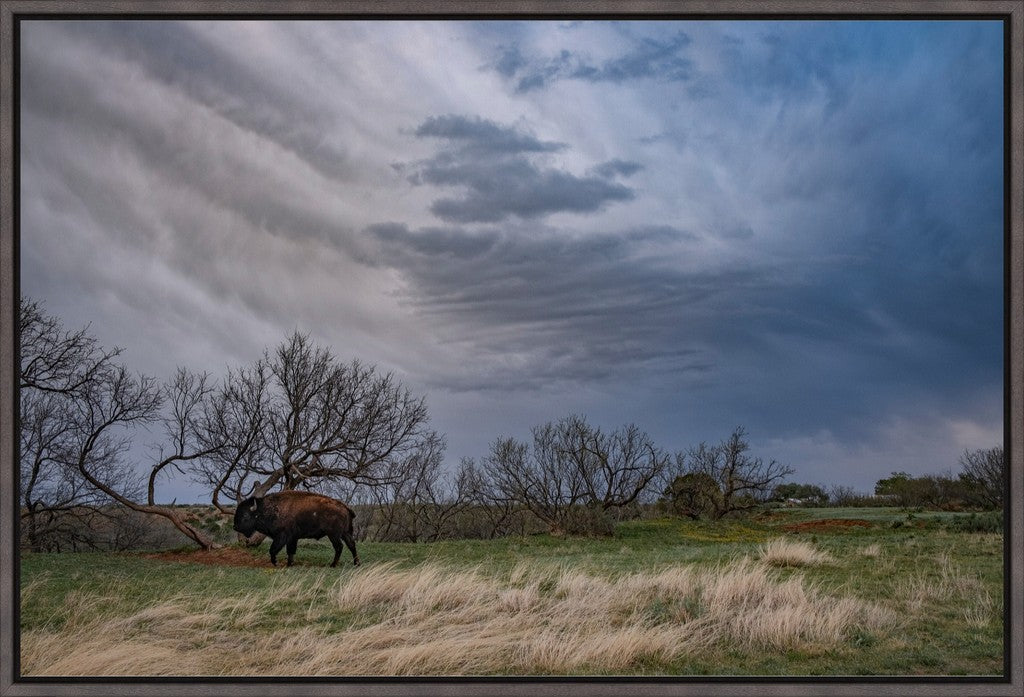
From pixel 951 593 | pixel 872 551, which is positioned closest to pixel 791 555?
pixel 872 551

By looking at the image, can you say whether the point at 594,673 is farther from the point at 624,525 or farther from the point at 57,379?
the point at 57,379

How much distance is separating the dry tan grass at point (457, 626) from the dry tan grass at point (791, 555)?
919 millimetres

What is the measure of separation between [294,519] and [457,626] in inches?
181

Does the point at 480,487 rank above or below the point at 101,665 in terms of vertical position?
above

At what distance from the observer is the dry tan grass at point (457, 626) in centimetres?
883

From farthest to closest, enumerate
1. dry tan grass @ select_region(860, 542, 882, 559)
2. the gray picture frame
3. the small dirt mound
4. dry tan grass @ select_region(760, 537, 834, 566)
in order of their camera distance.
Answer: the small dirt mound
dry tan grass @ select_region(860, 542, 882, 559)
dry tan grass @ select_region(760, 537, 834, 566)
the gray picture frame

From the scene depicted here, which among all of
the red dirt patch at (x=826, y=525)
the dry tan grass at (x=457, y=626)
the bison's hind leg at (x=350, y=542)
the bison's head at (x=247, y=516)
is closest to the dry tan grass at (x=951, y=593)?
the dry tan grass at (x=457, y=626)

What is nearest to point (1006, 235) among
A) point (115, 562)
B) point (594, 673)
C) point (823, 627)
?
point (823, 627)

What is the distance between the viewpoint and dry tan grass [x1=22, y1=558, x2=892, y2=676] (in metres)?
8.83

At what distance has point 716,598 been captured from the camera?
10.1 metres

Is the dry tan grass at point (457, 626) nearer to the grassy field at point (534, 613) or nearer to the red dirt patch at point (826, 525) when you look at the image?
the grassy field at point (534, 613)

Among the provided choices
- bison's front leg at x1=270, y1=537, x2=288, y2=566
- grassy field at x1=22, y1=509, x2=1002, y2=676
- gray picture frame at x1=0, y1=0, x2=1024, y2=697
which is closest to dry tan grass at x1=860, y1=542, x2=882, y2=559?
grassy field at x1=22, y1=509, x2=1002, y2=676

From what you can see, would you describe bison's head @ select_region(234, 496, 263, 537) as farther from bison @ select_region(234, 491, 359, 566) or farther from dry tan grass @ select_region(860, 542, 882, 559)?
dry tan grass @ select_region(860, 542, 882, 559)
